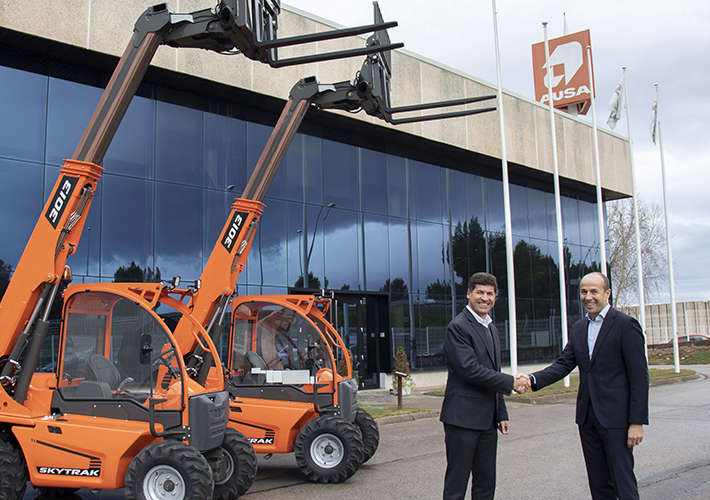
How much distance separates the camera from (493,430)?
4555mm

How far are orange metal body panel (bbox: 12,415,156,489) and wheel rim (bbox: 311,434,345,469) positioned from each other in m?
2.30

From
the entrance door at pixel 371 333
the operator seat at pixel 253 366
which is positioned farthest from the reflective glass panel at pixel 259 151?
the operator seat at pixel 253 366

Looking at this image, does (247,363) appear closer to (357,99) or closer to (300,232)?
(357,99)

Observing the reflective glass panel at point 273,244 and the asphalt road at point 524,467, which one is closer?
A: the asphalt road at point 524,467

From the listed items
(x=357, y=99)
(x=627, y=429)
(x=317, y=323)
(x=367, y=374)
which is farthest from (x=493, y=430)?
(x=367, y=374)

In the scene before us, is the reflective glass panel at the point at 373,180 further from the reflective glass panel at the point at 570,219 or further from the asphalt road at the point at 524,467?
the reflective glass panel at the point at 570,219

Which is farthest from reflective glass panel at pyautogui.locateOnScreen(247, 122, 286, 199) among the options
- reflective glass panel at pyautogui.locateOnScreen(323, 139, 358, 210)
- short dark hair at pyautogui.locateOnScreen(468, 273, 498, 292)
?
short dark hair at pyautogui.locateOnScreen(468, 273, 498, 292)

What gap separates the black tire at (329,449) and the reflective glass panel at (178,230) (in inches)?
318

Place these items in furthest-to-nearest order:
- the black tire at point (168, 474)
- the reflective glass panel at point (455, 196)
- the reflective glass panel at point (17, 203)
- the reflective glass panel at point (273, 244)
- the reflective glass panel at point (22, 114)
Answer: the reflective glass panel at point (455, 196), the reflective glass panel at point (273, 244), the reflective glass panel at point (22, 114), the reflective glass panel at point (17, 203), the black tire at point (168, 474)

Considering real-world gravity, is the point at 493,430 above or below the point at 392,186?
below

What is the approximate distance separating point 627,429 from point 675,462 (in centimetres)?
441

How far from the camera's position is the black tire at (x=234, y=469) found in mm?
6445

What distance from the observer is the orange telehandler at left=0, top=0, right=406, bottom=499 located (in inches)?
226

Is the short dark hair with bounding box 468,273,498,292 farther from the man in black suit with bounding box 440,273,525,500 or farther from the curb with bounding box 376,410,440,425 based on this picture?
the curb with bounding box 376,410,440,425
